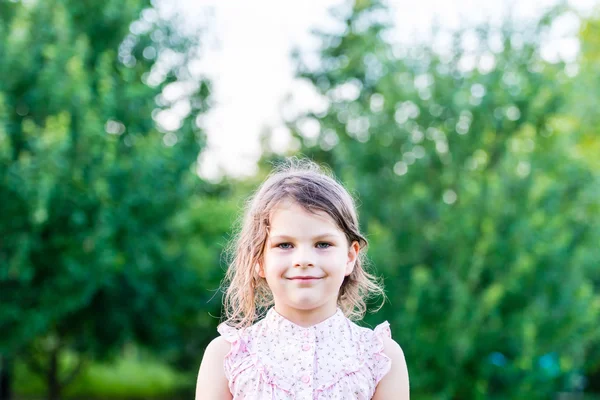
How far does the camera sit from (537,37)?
11000 mm

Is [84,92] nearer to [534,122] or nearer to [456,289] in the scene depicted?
[456,289]

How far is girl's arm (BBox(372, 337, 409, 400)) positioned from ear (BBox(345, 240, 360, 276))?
24 centimetres

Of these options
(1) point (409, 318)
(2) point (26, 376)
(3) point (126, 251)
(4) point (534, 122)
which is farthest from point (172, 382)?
(4) point (534, 122)

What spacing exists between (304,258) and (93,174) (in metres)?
7.31

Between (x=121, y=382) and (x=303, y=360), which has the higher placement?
(x=303, y=360)

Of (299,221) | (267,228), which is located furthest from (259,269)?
(299,221)

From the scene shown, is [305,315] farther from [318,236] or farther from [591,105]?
[591,105]

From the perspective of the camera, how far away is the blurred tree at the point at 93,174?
28.5 ft

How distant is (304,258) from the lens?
2.10 meters

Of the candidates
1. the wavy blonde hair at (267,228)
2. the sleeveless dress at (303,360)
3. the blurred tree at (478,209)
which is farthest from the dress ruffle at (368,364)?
the blurred tree at (478,209)

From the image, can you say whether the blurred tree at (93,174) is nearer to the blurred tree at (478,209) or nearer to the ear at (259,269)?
the blurred tree at (478,209)

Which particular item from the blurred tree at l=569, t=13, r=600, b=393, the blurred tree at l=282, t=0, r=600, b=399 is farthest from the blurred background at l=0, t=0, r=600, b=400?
the blurred tree at l=569, t=13, r=600, b=393

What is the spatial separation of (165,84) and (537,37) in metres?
5.56

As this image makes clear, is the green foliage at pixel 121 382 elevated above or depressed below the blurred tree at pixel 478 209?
below
